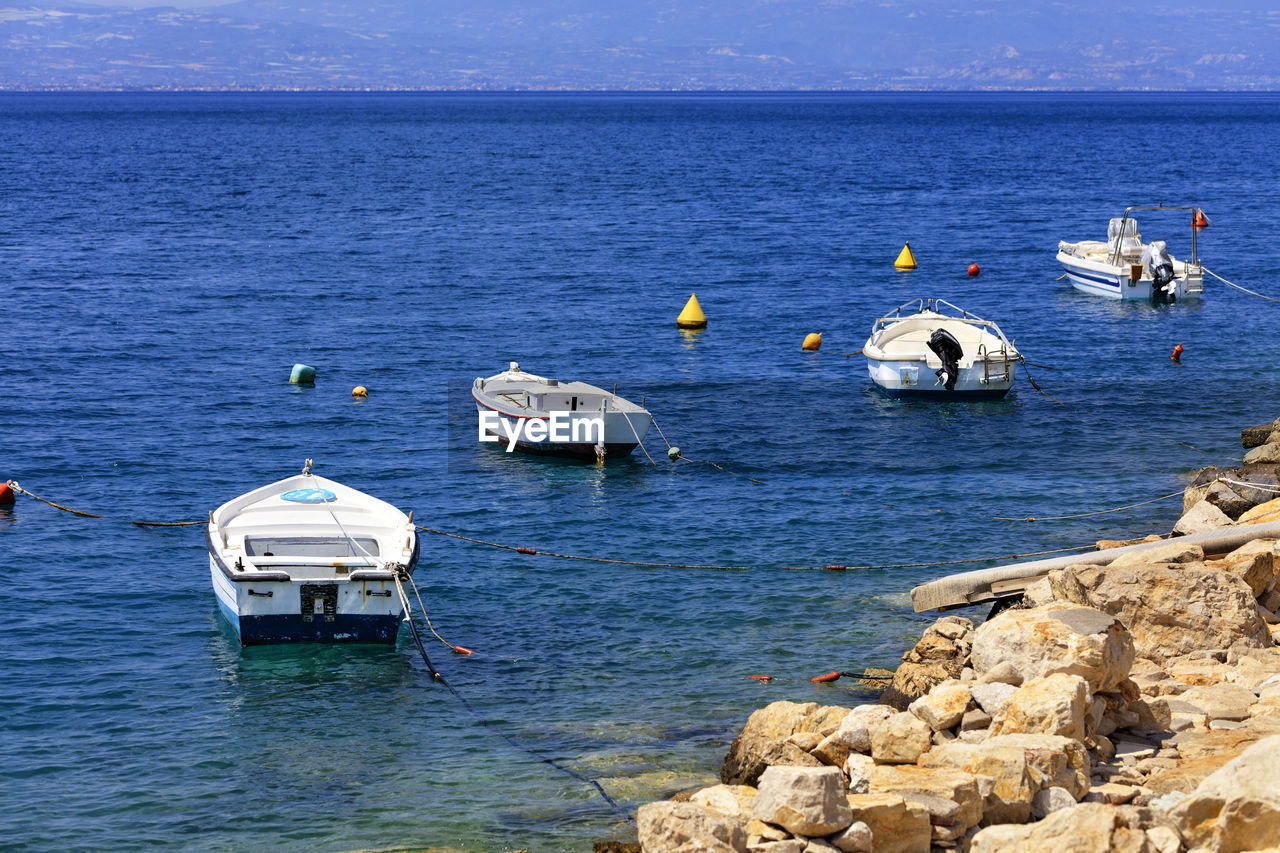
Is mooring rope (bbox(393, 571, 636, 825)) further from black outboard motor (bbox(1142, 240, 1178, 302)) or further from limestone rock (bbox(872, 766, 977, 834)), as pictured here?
black outboard motor (bbox(1142, 240, 1178, 302))

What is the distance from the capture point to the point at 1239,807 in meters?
10.6

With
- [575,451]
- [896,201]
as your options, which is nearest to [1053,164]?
[896,201]

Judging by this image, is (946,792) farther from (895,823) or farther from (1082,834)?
(1082,834)

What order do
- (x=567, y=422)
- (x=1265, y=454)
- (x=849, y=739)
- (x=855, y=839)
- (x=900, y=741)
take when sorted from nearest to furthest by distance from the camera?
(x=855, y=839), (x=900, y=741), (x=849, y=739), (x=1265, y=454), (x=567, y=422)

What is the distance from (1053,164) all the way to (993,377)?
105 metres

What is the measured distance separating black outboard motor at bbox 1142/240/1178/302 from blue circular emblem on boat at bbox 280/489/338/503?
4186 centimetres

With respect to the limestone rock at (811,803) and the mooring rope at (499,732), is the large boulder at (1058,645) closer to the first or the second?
the limestone rock at (811,803)

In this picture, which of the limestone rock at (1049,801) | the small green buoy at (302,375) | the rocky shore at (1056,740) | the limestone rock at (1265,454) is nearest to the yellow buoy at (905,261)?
the small green buoy at (302,375)

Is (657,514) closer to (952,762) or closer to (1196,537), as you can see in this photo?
(1196,537)

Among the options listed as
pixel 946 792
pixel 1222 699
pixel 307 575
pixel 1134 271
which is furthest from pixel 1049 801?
pixel 1134 271

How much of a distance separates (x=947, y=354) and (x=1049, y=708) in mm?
26290

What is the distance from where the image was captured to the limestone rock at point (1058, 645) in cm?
1457

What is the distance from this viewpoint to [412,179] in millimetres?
118625

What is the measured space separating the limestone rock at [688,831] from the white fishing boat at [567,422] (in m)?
20.5
